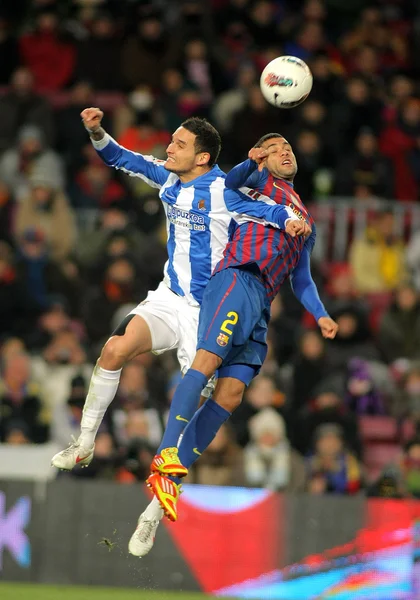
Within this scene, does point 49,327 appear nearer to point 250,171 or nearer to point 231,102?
point 231,102

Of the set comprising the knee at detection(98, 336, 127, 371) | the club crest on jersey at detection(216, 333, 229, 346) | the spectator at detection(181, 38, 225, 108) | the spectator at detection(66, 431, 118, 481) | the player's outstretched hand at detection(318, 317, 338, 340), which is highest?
the spectator at detection(181, 38, 225, 108)

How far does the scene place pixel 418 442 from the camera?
13.4 metres

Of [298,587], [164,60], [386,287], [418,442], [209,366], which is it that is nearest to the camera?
[209,366]

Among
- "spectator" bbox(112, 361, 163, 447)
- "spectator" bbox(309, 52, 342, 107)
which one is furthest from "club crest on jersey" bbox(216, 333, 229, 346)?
"spectator" bbox(309, 52, 342, 107)

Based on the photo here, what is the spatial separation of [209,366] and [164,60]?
9.01m

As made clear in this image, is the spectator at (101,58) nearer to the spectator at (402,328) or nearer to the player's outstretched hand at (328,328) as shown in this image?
the spectator at (402,328)

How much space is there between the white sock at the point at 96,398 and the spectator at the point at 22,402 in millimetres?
4070

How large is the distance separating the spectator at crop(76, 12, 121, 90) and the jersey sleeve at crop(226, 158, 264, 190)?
8.50 metres

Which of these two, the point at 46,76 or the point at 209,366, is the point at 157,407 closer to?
the point at 209,366

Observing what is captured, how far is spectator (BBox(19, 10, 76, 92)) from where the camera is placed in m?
17.7

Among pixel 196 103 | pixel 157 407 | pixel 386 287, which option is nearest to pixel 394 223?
pixel 386 287

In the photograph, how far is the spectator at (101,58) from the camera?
17703 mm

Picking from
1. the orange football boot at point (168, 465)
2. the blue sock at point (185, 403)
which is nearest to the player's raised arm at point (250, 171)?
the blue sock at point (185, 403)

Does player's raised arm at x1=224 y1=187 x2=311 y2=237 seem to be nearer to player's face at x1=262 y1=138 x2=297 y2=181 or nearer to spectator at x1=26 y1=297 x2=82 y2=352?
player's face at x1=262 y1=138 x2=297 y2=181
